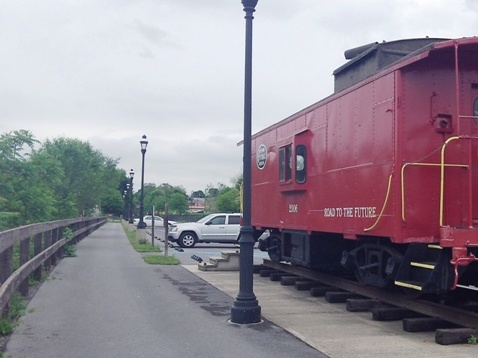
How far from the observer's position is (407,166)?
8.56 meters

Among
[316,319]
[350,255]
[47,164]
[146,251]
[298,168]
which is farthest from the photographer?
[146,251]

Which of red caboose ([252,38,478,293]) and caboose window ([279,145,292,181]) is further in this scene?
caboose window ([279,145,292,181])

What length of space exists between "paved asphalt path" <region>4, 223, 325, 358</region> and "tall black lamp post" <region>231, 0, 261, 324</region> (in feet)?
0.67

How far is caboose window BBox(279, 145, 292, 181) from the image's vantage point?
13.1 meters

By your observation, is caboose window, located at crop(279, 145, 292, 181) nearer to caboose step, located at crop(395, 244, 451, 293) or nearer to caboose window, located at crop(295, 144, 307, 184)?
caboose window, located at crop(295, 144, 307, 184)

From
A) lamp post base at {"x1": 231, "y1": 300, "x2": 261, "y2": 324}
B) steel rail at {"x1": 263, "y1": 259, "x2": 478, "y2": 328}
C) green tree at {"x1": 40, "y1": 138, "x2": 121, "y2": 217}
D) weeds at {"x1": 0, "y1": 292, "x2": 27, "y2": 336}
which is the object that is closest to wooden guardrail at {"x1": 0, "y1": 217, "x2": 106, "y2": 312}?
weeds at {"x1": 0, "y1": 292, "x2": 27, "y2": 336}

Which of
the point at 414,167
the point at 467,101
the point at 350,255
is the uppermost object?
the point at 467,101

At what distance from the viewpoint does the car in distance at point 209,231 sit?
1171 inches

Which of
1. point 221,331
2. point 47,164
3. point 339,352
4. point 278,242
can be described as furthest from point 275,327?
point 47,164

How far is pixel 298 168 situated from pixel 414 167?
4.12 m

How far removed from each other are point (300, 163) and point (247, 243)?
3238 millimetres

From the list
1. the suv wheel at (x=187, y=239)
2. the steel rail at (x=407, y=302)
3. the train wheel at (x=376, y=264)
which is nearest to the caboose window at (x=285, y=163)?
the steel rail at (x=407, y=302)

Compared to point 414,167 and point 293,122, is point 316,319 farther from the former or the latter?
point 293,122

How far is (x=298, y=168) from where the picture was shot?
12539 mm
